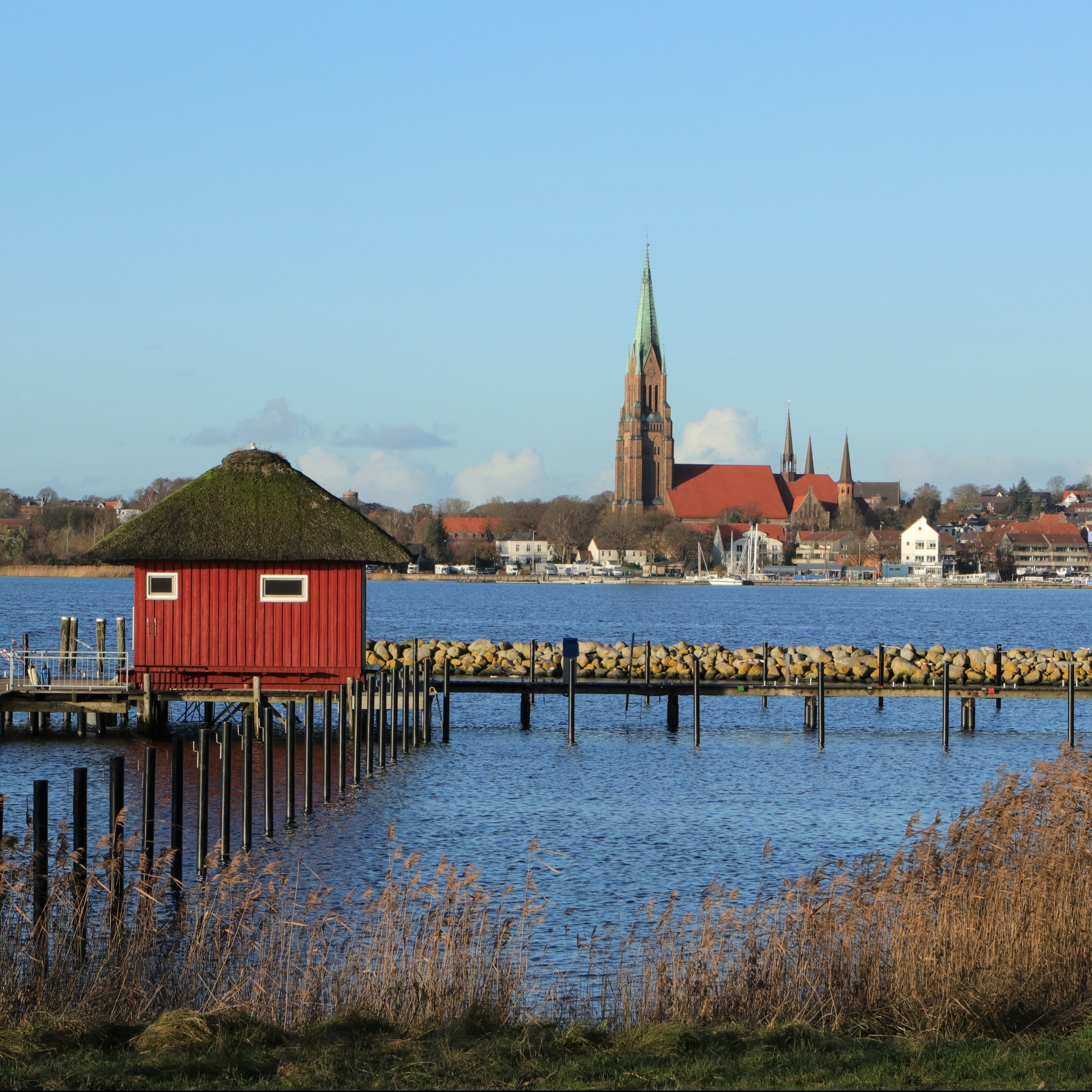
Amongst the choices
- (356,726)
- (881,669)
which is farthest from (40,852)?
(881,669)

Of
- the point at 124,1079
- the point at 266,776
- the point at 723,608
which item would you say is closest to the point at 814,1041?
the point at 124,1079

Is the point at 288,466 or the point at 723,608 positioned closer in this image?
the point at 288,466

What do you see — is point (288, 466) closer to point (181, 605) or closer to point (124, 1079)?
point (181, 605)

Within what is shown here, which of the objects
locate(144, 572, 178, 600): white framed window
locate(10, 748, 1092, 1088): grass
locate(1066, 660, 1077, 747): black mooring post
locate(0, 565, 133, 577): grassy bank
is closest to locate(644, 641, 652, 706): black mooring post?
locate(1066, 660, 1077, 747): black mooring post

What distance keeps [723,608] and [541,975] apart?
362ft

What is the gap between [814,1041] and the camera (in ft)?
30.2

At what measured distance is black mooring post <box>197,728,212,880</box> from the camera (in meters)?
15.4

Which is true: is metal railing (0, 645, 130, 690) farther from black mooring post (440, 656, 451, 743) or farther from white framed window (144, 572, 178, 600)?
black mooring post (440, 656, 451, 743)

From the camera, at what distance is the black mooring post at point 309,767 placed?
69.7ft

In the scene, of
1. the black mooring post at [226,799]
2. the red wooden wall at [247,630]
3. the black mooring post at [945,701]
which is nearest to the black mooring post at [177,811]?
the black mooring post at [226,799]

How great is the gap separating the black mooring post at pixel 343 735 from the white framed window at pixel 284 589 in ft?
6.28

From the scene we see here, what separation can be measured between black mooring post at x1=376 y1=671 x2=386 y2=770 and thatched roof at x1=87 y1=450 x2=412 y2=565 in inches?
94.4

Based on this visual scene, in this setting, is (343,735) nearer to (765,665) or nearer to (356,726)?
(356,726)

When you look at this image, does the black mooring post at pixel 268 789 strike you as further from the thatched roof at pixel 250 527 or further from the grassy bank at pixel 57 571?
the grassy bank at pixel 57 571
